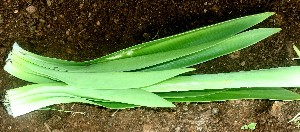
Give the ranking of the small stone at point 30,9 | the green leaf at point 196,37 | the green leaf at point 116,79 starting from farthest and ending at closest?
the small stone at point 30,9
the green leaf at point 196,37
the green leaf at point 116,79

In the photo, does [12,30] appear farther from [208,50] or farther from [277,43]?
[277,43]

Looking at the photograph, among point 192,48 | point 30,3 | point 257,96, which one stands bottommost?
point 257,96

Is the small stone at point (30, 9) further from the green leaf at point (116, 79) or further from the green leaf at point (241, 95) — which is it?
the green leaf at point (241, 95)

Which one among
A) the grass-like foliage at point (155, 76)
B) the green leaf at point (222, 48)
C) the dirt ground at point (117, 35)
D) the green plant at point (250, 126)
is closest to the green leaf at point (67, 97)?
the grass-like foliage at point (155, 76)

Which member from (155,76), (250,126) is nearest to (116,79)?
(155,76)

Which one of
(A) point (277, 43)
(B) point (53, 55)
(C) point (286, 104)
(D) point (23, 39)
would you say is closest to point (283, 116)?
(C) point (286, 104)

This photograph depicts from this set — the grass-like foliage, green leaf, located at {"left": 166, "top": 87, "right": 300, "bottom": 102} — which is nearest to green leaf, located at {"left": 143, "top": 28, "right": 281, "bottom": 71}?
the grass-like foliage

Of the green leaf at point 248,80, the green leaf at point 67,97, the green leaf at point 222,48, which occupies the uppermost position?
the green leaf at point 222,48
